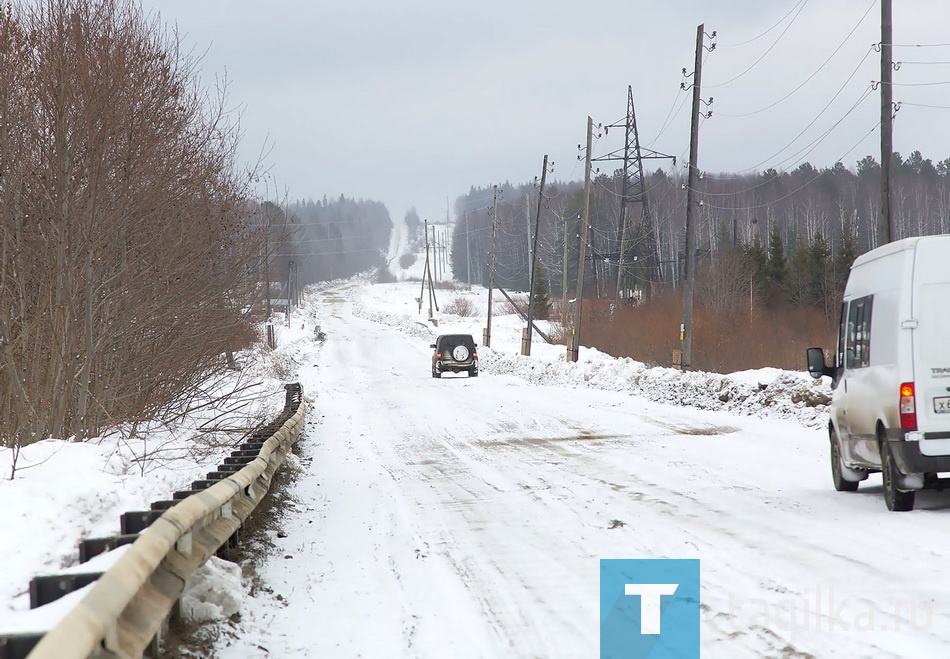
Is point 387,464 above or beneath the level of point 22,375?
beneath

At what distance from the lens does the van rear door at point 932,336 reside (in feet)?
28.3

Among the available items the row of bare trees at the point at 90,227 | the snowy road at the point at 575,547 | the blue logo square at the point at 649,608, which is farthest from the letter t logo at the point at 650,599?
the row of bare trees at the point at 90,227

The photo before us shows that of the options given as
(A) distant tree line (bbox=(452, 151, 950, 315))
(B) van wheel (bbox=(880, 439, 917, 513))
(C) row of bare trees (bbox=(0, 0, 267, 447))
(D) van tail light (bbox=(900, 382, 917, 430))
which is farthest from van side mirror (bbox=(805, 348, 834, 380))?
(A) distant tree line (bbox=(452, 151, 950, 315))

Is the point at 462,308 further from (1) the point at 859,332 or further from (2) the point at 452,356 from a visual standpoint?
(1) the point at 859,332

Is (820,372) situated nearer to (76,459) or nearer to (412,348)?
(76,459)

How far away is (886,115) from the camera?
2002 cm

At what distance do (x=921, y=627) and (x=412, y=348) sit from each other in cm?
5666

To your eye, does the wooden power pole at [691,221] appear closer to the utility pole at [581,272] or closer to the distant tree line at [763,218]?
the utility pole at [581,272]

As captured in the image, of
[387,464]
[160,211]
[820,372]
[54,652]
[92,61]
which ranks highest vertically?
[92,61]

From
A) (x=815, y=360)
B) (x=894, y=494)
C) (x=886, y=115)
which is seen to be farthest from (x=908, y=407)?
(x=886, y=115)

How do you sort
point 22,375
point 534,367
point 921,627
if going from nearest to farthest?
point 921,627
point 22,375
point 534,367

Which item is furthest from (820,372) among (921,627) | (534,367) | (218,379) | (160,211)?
(534,367)

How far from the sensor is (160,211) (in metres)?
12.6

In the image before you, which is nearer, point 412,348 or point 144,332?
point 144,332
